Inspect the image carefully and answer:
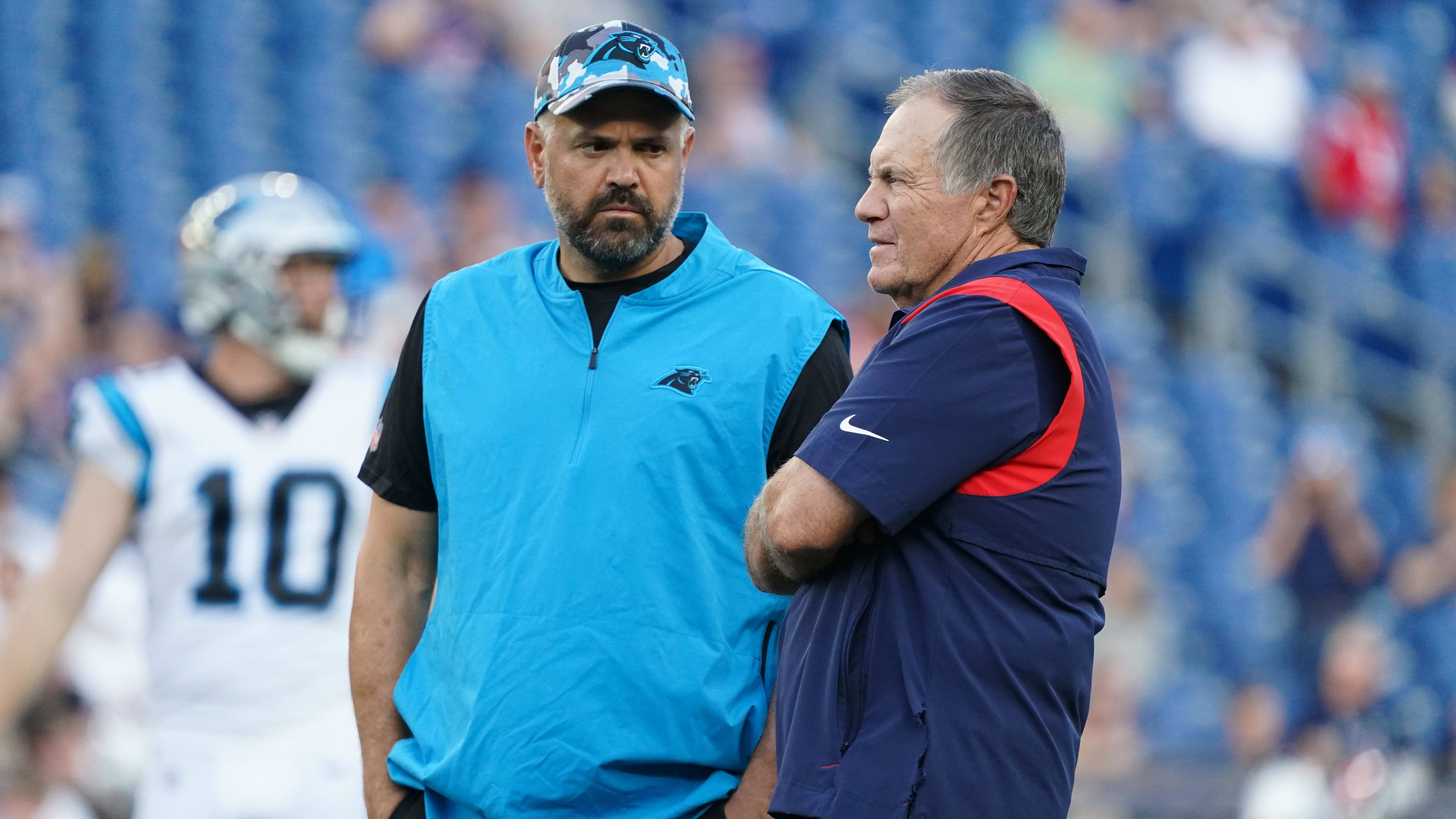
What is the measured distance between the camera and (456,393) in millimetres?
2752

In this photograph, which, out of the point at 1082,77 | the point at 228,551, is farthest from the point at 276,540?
the point at 1082,77

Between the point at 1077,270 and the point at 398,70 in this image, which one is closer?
the point at 1077,270

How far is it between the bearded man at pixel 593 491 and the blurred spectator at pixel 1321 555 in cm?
742

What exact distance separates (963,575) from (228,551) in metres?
2.10

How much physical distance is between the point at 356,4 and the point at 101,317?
3.61 meters

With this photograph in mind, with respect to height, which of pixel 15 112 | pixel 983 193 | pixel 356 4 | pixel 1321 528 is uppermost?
pixel 356 4

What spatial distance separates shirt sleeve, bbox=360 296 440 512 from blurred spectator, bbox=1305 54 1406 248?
10.6m

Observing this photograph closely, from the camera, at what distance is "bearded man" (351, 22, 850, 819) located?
2578 mm

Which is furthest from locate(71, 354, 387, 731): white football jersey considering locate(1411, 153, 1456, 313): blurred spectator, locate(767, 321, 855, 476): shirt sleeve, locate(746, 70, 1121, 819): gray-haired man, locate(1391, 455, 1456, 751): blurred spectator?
locate(1411, 153, 1456, 313): blurred spectator

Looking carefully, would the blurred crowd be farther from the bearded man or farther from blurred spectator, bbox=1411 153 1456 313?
the bearded man

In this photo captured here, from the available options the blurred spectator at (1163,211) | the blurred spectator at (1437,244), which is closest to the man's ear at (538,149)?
the blurred spectator at (1163,211)

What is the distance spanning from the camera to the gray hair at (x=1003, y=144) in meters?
2.49

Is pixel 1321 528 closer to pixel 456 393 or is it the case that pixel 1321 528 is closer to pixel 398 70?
pixel 398 70

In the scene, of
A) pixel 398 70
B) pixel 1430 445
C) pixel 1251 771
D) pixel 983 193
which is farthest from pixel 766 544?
pixel 1430 445
